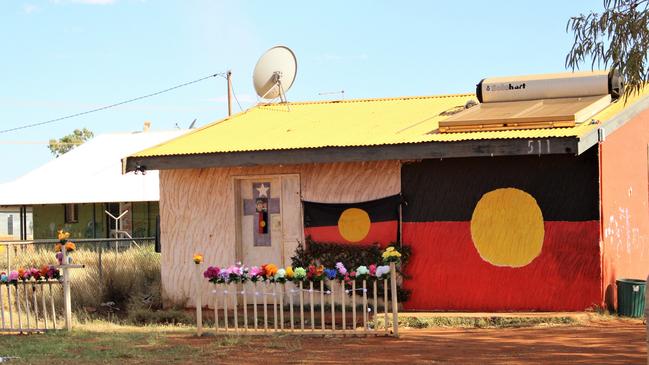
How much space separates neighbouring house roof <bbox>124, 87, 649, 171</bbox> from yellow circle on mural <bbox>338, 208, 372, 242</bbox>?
3.46ft

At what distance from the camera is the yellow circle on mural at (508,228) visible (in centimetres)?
1433

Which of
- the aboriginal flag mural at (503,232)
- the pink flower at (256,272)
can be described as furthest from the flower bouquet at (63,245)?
the aboriginal flag mural at (503,232)

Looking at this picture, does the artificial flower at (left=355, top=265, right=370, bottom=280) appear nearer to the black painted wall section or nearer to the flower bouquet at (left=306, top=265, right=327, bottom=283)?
the flower bouquet at (left=306, top=265, right=327, bottom=283)

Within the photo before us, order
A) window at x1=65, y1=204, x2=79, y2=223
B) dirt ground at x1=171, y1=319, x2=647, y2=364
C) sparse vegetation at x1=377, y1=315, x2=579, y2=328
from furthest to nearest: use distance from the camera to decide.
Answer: window at x1=65, y1=204, x2=79, y2=223
sparse vegetation at x1=377, y1=315, x2=579, y2=328
dirt ground at x1=171, y1=319, x2=647, y2=364

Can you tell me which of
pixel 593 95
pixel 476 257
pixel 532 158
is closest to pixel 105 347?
pixel 476 257

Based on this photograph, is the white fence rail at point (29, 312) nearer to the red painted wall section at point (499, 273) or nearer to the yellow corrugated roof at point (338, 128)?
the yellow corrugated roof at point (338, 128)

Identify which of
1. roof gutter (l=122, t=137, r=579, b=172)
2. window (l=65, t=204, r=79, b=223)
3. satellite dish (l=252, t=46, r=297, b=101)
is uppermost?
satellite dish (l=252, t=46, r=297, b=101)

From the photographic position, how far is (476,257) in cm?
1464

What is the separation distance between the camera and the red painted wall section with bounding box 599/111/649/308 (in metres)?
14.3

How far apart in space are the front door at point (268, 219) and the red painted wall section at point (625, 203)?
185 inches

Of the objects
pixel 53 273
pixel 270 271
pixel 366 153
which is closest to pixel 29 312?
pixel 53 273

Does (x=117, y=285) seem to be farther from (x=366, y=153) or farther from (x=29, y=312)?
(x=366, y=153)

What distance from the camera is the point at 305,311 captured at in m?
15.3

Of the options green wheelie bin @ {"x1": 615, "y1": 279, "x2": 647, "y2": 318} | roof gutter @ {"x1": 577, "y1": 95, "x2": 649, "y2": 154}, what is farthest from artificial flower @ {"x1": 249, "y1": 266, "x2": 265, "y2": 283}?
green wheelie bin @ {"x1": 615, "y1": 279, "x2": 647, "y2": 318}
